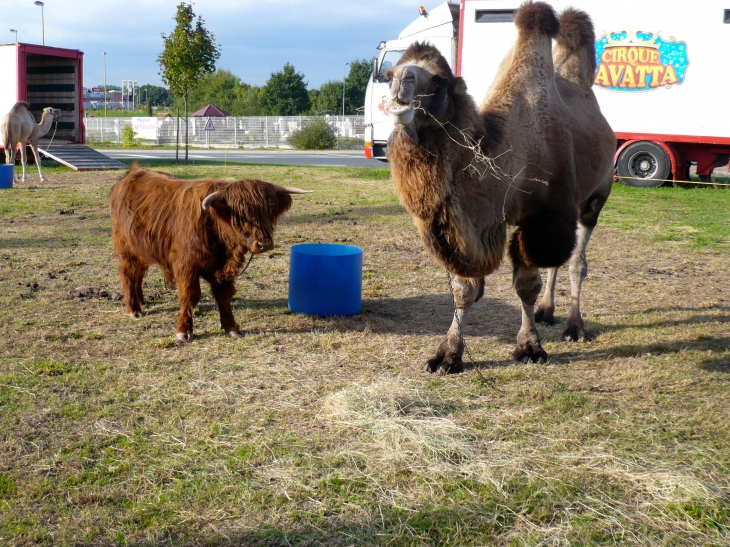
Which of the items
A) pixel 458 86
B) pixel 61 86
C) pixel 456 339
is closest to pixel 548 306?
pixel 456 339

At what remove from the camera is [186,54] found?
78.9 feet

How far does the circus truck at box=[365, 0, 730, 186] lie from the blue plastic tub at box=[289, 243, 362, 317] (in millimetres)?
10483

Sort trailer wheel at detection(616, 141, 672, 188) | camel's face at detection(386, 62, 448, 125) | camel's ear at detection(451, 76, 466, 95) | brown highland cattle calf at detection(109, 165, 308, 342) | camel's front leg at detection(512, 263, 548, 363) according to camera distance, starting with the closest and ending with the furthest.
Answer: camel's face at detection(386, 62, 448, 125) → camel's ear at detection(451, 76, 466, 95) → camel's front leg at detection(512, 263, 548, 363) → brown highland cattle calf at detection(109, 165, 308, 342) → trailer wheel at detection(616, 141, 672, 188)

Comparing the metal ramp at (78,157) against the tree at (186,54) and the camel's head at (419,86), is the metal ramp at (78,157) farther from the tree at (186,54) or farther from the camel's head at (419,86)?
the camel's head at (419,86)

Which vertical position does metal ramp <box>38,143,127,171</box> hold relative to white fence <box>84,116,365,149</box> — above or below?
below

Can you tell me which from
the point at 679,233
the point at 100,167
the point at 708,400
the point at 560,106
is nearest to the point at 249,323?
the point at 560,106

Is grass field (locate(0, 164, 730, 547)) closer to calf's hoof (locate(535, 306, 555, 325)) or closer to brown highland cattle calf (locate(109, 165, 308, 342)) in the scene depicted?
calf's hoof (locate(535, 306, 555, 325))

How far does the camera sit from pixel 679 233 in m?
11.3

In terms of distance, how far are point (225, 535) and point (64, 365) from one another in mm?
2676

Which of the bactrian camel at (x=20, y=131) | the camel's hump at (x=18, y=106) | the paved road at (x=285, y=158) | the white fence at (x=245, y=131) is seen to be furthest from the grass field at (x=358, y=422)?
the white fence at (x=245, y=131)

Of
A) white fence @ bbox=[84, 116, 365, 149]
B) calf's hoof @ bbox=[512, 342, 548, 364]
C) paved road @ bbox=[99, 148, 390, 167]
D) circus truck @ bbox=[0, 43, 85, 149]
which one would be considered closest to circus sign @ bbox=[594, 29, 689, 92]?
paved road @ bbox=[99, 148, 390, 167]

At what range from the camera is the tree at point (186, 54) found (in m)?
24.0

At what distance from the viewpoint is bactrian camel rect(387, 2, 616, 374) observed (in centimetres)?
431

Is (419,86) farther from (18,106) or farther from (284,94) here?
(284,94)
